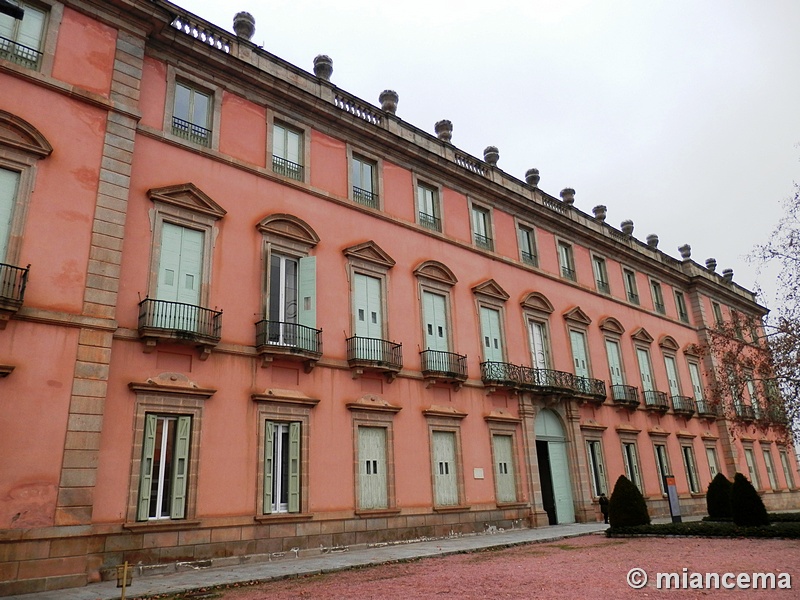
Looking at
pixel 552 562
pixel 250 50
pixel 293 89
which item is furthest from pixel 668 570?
pixel 250 50

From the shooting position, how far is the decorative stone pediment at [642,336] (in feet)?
91.2

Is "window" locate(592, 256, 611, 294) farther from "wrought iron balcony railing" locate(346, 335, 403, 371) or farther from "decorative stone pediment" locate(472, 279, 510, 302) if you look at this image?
"wrought iron balcony railing" locate(346, 335, 403, 371)

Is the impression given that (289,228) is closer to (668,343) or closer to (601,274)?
(601,274)

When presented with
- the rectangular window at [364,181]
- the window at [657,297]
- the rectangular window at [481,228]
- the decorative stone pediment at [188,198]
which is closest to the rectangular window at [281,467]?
the decorative stone pediment at [188,198]

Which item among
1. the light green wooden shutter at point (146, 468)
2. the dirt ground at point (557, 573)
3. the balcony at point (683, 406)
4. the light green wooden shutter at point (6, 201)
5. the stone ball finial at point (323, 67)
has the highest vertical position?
the stone ball finial at point (323, 67)

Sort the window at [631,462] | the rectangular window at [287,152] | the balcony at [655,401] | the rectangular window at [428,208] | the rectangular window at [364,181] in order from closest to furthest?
the rectangular window at [287,152], the rectangular window at [364,181], the rectangular window at [428,208], the window at [631,462], the balcony at [655,401]

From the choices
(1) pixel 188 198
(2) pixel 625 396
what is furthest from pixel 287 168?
(2) pixel 625 396

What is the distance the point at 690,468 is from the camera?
28.1 meters

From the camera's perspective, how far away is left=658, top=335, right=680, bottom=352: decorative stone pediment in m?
29.6

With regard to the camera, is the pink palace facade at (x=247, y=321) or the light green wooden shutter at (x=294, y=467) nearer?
the pink palace facade at (x=247, y=321)

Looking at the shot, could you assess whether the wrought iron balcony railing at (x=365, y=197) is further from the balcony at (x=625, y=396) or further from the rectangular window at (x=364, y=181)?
the balcony at (x=625, y=396)

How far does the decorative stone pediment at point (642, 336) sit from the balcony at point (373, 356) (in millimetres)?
14878

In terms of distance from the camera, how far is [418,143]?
20750 mm

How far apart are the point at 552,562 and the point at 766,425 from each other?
85.7 feet
